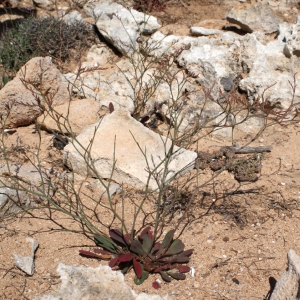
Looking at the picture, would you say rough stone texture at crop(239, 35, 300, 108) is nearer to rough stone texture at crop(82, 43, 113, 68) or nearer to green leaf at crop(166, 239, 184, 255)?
rough stone texture at crop(82, 43, 113, 68)

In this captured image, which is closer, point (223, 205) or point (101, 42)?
point (223, 205)

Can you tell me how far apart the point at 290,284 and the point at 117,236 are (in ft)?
4.53

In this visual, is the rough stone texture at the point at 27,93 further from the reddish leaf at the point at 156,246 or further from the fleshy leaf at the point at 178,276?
the fleshy leaf at the point at 178,276

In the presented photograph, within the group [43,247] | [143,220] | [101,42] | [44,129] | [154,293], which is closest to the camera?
[154,293]

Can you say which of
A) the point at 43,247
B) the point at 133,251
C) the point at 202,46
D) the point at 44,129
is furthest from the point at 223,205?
the point at 202,46

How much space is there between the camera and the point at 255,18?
276 inches

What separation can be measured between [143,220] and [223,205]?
31.1 inches

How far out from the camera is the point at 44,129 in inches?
221

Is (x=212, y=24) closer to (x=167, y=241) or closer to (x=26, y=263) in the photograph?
(x=167, y=241)

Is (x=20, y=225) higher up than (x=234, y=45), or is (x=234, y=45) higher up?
(x=234, y=45)

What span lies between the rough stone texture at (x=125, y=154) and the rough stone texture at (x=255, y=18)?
2.99 meters

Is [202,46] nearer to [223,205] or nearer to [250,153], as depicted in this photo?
[250,153]

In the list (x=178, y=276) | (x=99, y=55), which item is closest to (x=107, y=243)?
(x=178, y=276)

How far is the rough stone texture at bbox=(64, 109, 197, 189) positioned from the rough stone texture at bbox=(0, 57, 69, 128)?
2.85 feet
